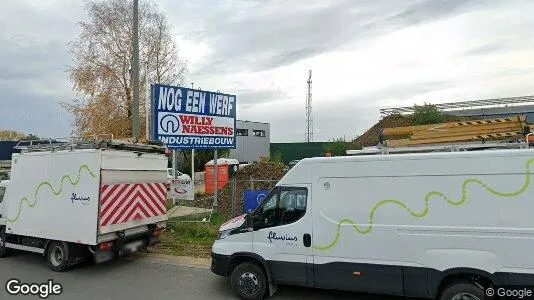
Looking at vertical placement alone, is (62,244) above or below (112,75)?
below

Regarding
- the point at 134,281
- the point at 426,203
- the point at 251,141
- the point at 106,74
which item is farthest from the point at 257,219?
the point at 251,141

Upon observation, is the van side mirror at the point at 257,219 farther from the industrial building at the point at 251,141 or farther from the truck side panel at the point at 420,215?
the industrial building at the point at 251,141

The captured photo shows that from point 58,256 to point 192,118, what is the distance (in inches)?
270

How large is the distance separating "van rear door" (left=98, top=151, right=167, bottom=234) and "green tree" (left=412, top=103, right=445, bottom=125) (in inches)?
987

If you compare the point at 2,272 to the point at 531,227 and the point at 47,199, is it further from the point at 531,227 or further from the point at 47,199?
the point at 531,227

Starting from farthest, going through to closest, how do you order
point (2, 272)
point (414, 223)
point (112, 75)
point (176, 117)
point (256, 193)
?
point (112, 75)
point (176, 117)
point (256, 193)
point (2, 272)
point (414, 223)

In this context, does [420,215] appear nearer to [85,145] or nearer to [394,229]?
[394,229]

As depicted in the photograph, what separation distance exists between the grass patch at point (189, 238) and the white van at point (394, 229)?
328 centimetres

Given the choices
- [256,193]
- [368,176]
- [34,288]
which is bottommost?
[34,288]

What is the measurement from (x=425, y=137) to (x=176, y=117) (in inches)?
356

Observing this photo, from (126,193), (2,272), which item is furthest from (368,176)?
(2,272)

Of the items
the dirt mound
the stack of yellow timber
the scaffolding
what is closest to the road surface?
the scaffolding

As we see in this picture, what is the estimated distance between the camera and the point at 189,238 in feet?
36.7

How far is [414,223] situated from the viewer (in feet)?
18.2
